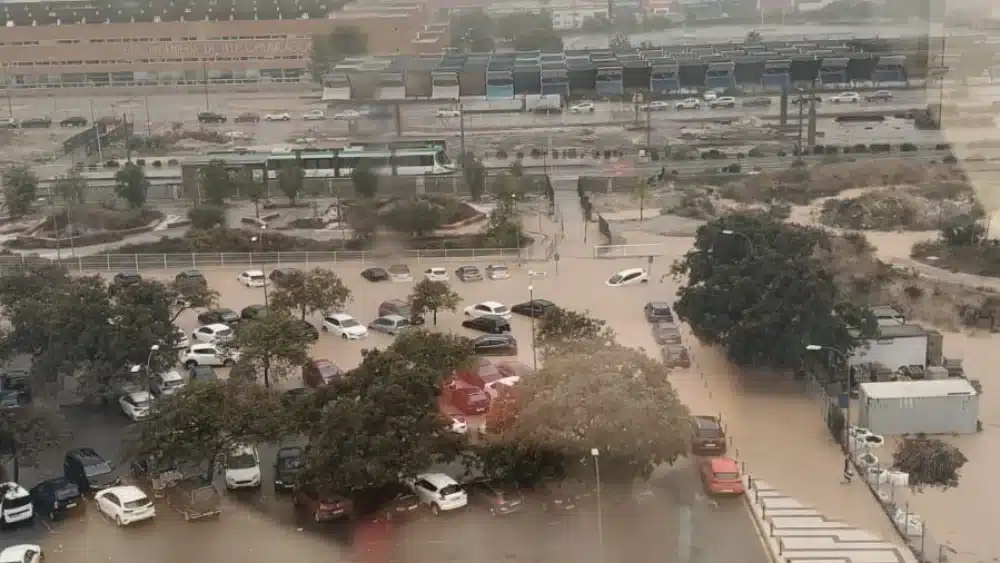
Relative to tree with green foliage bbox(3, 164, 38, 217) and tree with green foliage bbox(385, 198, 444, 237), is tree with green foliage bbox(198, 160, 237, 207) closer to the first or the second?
tree with green foliage bbox(3, 164, 38, 217)

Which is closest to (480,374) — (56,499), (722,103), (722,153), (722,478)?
(722,478)

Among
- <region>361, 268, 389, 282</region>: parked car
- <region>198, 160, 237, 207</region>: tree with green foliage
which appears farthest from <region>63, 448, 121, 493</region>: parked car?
<region>198, 160, 237, 207</region>: tree with green foliage

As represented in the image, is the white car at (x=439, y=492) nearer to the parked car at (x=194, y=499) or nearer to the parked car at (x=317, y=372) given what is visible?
the parked car at (x=194, y=499)

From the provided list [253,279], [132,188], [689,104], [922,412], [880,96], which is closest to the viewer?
[922,412]

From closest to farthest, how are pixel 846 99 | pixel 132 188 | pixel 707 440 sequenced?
pixel 707 440, pixel 132 188, pixel 846 99

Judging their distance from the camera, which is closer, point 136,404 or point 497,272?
point 136,404

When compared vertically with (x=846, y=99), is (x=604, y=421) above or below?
below

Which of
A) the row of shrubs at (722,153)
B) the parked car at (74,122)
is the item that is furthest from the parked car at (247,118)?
the row of shrubs at (722,153)

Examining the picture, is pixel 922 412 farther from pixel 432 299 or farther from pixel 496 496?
pixel 432 299
